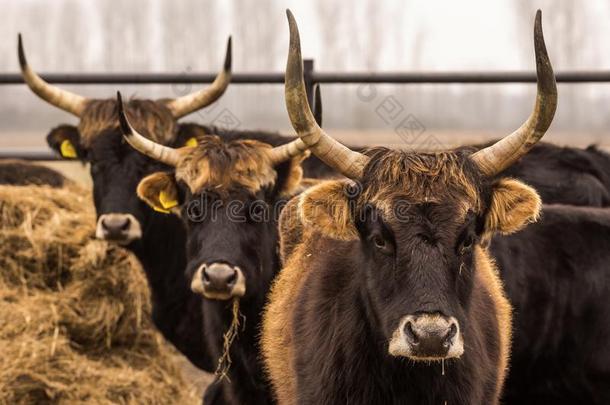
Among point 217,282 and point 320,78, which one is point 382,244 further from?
point 320,78

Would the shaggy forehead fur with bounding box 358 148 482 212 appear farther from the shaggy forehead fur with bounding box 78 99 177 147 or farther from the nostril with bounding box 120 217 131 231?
the shaggy forehead fur with bounding box 78 99 177 147

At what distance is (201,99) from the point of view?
25.8ft

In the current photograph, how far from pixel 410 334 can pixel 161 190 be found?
2.78m

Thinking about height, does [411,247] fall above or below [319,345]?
above

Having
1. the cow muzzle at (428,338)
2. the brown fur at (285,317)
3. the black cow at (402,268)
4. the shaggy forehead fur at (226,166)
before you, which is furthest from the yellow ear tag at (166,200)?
the cow muzzle at (428,338)

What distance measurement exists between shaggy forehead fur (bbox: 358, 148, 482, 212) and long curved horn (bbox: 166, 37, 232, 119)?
3.47 metres

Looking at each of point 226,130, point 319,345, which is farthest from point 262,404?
point 226,130

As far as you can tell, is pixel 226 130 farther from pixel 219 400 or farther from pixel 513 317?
pixel 513 317

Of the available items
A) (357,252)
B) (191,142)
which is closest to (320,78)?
(191,142)

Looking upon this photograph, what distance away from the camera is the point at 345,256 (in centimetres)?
488

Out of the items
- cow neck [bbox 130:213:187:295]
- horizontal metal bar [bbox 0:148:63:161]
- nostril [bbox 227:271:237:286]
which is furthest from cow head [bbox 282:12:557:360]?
horizontal metal bar [bbox 0:148:63:161]

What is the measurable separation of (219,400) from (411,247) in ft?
8.79

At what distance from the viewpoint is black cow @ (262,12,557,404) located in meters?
4.14

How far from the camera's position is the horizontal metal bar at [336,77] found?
822 cm
